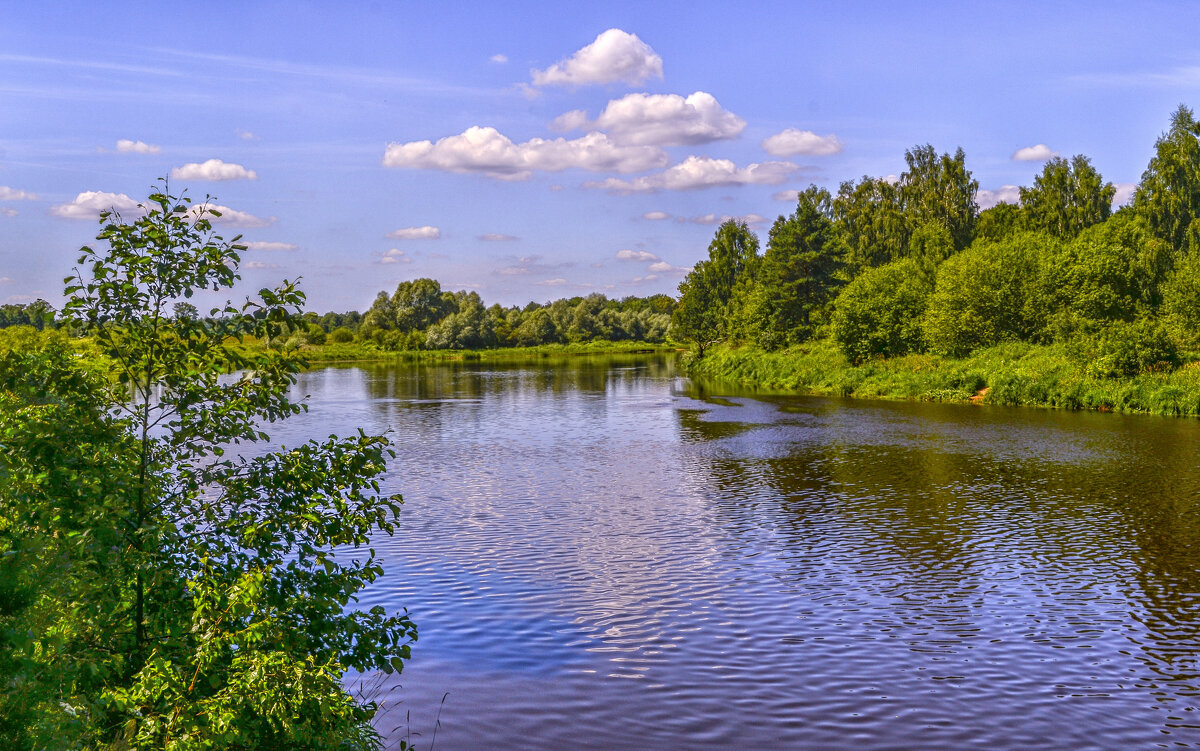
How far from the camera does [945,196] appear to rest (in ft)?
302

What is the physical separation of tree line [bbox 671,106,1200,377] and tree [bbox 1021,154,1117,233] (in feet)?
0.43

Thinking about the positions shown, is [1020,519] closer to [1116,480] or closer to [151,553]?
[1116,480]

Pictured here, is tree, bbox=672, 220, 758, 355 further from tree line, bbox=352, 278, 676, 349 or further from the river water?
the river water

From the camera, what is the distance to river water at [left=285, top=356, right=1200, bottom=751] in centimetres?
1165

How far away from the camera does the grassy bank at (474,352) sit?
441ft

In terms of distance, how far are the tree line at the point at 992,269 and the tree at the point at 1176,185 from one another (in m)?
0.09

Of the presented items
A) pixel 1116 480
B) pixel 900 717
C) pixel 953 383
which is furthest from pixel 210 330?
pixel 953 383

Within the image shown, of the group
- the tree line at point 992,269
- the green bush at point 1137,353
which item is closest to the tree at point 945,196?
the tree line at point 992,269

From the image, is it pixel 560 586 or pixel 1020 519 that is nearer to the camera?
pixel 560 586

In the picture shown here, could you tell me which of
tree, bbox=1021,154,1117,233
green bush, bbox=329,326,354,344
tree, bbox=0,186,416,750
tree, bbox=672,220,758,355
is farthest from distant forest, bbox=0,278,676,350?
tree, bbox=0,186,416,750

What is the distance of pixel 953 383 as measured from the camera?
56.0 m

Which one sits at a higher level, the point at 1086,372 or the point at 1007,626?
the point at 1086,372

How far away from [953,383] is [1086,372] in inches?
325

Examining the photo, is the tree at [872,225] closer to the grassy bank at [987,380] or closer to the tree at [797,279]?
the tree at [797,279]
